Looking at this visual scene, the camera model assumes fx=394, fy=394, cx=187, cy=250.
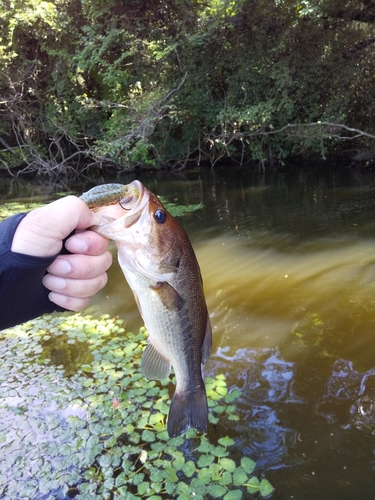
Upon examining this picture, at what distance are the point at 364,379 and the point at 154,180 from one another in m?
14.0

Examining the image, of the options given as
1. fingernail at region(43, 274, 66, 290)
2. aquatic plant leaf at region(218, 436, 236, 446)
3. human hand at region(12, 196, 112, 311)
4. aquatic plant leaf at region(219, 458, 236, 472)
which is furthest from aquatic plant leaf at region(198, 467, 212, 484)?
fingernail at region(43, 274, 66, 290)

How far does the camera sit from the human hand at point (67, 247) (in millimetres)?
1473

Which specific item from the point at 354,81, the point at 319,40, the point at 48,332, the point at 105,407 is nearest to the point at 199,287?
the point at 105,407

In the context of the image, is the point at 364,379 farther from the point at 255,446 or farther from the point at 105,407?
the point at 105,407

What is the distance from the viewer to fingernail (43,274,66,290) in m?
1.62

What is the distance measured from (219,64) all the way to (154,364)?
13.8 metres

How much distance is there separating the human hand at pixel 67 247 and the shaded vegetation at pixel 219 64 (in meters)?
10.5

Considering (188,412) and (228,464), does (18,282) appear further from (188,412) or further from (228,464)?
(228,464)

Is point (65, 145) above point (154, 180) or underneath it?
above

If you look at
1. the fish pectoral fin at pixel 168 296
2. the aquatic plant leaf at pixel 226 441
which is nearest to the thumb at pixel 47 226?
the fish pectoral fin at pixel 168 296

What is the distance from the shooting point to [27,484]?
2.70m

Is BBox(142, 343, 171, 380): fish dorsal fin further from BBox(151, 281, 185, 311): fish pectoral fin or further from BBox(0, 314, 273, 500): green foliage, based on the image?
BBox(0, 314, 273, 500): green foliage

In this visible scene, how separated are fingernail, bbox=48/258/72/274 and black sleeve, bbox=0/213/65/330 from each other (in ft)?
0.12

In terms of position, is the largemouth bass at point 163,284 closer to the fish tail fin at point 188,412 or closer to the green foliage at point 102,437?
the fish tail fin at point 188,412
